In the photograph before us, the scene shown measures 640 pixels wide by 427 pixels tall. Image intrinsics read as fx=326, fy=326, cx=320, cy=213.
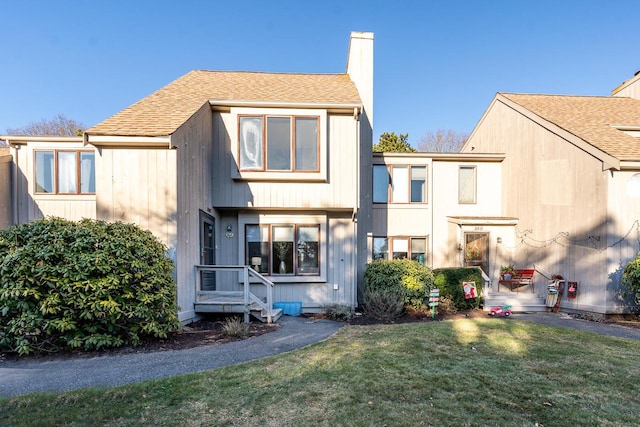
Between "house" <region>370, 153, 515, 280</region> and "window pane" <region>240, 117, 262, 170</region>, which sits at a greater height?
"window pane" <region>240, 117, 262, 170</region>

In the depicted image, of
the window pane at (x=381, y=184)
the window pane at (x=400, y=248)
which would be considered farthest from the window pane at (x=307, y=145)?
the window pane at (x=400, y=248)

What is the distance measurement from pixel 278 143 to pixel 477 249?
8.27 m

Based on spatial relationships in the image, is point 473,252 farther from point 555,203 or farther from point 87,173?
point 87,173

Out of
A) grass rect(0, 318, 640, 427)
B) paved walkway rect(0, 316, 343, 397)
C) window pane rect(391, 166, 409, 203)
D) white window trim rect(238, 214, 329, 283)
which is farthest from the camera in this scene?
window pane rect(391, 166, 409, 203)

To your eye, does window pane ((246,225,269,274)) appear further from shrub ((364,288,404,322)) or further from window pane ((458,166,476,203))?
window pane ((458,166,476,203))

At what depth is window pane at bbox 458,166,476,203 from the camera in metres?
12.5

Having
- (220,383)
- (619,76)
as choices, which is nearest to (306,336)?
(220,383)

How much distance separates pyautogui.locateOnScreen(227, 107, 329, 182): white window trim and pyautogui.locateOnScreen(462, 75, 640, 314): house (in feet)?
24.5

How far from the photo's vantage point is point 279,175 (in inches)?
359

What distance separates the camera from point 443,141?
97.9 ft

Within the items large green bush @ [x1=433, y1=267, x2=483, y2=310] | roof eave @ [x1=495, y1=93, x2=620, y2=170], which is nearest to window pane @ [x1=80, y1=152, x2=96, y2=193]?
large green bush @ [x1=433, y1=267, x2=483, y2=310]

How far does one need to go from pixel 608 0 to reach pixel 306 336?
15.5m

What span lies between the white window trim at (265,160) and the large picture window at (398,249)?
4191 mm

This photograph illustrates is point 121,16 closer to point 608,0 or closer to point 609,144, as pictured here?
point 609,144
